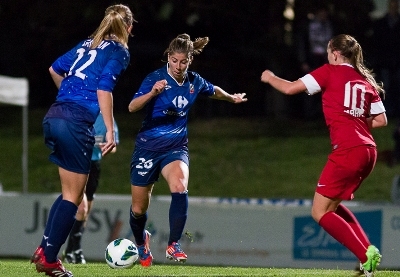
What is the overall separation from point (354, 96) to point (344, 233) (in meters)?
1.02

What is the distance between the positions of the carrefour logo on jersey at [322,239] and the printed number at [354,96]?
4963 millimetres

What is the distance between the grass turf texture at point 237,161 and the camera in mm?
16109

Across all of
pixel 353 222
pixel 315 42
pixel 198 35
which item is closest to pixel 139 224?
pixel 353 222

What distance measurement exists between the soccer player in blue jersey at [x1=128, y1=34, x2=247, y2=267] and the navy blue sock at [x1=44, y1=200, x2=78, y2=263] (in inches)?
51.8

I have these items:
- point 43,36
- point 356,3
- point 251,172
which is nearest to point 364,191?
point 251,172

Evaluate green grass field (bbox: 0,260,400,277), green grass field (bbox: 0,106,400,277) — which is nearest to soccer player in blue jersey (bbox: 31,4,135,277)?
green grass field (bbox: 0,260,400,277)

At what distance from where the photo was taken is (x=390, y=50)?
55.7 ft

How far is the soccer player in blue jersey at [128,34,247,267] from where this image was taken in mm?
8180

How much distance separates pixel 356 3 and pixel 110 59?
11917 millimetres

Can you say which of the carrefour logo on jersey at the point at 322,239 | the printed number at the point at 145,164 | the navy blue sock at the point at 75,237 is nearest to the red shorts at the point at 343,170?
the printed number at the point at 145,164

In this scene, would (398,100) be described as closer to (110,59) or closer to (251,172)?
(251,172)

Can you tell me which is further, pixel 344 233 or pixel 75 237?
pixel 75 237

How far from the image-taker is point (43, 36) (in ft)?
66.4

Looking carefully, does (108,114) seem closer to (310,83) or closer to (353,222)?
(310,83)
